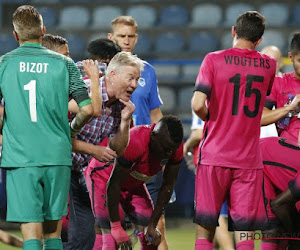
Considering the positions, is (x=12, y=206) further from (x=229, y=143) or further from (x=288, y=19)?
(x=288, y=19)

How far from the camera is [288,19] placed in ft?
42.5

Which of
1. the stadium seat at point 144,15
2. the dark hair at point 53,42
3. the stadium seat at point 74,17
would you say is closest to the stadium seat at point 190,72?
the stadium seat at point 144,15

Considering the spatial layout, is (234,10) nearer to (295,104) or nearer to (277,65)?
(277,65)

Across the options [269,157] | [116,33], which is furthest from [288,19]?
[269,157]

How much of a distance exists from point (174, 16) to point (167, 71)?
2145 mm

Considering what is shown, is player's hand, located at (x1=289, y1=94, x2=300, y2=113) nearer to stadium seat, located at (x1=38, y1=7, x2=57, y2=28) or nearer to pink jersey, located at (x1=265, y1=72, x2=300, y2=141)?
pink jersey, located at (x1=265, y1=72, x2=300, y2=141)

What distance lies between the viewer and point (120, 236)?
4738 mm

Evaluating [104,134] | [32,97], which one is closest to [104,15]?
[104,134]

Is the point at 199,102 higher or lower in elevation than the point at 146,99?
higher

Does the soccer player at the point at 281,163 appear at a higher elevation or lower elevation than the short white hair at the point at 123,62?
lower

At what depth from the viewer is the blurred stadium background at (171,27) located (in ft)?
36.7

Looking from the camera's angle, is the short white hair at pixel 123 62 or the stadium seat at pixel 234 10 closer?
the short white hair at pixel 123 62

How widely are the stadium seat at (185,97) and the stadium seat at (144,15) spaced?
8.24 ft

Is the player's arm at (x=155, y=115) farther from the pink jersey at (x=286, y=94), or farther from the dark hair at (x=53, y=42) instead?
the pink jersey at (x=286, y=94)
